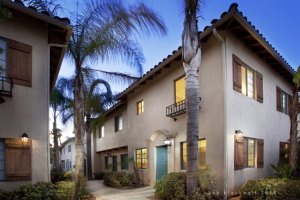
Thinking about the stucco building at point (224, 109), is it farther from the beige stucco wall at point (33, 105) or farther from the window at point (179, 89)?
the beige stucco wall at point (33, 105)

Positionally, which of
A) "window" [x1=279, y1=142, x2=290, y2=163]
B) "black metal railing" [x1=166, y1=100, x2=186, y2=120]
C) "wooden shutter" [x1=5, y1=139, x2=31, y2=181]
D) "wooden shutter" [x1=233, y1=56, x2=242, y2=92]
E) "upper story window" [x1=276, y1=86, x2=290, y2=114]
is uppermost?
"wooden shutter" [x1=233, y1=56, x2=242, y2=92]

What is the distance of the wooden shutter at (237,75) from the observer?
12753mm

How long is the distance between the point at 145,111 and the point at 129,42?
828cm

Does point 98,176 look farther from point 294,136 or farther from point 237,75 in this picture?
point 294,136

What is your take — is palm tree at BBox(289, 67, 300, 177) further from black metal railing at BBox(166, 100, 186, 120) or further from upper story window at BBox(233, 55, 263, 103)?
black metal railing at BBox(166, 100, 186, 120)

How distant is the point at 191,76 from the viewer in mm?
10438

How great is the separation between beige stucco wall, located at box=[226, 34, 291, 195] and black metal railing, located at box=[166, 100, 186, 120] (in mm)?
2389

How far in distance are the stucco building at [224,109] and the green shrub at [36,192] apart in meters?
5.87

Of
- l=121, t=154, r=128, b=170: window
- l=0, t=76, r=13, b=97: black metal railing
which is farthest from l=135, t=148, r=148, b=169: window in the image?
l=0, t=76, r=13, b=97: black metal railing

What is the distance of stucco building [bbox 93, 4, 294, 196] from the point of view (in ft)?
40.1

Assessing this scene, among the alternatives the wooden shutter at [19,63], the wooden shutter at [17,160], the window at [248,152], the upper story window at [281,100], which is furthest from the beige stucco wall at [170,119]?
the wooden shutter at [19,63]

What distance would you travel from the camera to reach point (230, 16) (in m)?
11.0

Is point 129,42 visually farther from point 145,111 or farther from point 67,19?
point 145,111

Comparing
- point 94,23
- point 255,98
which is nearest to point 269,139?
point 255,98
